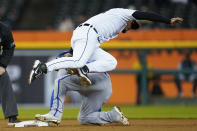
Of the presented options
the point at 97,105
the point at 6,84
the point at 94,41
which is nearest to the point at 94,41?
the point at 94,41

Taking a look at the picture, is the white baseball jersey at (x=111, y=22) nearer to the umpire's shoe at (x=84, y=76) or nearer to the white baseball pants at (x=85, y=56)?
the white baseball pants at (x=85, y=56)

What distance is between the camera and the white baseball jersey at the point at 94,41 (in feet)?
20.5

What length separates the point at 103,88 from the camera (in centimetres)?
656

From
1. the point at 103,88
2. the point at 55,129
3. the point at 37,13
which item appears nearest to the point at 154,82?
the point at 103,88

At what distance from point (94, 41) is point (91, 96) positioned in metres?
0.71

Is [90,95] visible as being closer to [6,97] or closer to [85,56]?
[85,56]

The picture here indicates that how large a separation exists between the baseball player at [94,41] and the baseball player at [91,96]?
0.17 metres

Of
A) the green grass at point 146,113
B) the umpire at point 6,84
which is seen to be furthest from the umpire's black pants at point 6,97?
the green grass at point 146,113

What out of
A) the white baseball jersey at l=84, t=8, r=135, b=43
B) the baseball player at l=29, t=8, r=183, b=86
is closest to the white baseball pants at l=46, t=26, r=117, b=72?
the baseball player at l=29, t=8, r=183, b=86

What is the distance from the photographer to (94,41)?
21.1 feet

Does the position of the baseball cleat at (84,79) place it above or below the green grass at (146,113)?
above

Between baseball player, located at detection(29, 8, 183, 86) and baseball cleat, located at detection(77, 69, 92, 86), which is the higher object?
baseball player, located at detection(29, 8, 183, 86)

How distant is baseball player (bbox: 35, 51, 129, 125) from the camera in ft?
20.9

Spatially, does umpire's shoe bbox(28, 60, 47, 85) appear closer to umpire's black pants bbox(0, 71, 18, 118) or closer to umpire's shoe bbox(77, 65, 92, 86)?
umpire's shoe bbox(77, 65, 92, 86)
